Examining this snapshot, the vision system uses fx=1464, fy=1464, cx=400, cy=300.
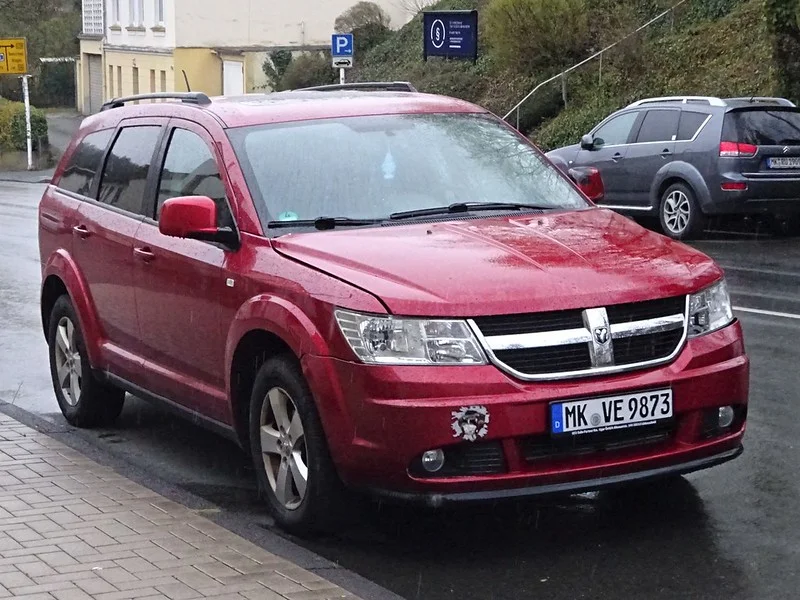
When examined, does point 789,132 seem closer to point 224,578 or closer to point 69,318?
point 69,318

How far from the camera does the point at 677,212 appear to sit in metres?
18.3

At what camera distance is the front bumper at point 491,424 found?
532cm

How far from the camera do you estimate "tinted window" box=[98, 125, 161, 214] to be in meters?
7.64

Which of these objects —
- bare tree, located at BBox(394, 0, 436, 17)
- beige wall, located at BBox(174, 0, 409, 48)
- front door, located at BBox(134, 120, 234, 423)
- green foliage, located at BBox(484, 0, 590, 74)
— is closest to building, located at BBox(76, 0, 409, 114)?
beige wall, located at BBox(174, 0, 409, 48)

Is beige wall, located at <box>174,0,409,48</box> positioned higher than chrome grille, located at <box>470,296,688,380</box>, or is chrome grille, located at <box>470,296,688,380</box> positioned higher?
beige wall, located at <box>174,0,409,48</box>

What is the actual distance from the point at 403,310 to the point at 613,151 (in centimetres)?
1457

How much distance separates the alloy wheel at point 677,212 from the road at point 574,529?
378 inches

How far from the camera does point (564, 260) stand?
5.73 metres

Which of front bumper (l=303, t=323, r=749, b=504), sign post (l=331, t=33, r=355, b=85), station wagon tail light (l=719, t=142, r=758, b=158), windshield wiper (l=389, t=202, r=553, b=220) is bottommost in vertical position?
front bumper (l=303, t=323, r=749, b=504)

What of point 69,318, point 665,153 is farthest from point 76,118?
point 69,318

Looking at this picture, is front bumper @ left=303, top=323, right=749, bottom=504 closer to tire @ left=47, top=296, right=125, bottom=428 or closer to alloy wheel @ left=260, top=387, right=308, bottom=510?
alloy wheel @ left=260, top=387, right=308, bottom=510

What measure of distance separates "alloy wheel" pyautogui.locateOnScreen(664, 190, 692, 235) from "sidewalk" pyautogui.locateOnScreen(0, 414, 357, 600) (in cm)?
1229

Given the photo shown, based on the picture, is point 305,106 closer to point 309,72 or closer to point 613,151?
point 613,151

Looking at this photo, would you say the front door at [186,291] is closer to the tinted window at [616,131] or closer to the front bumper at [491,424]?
the front bumper at [491,424]
